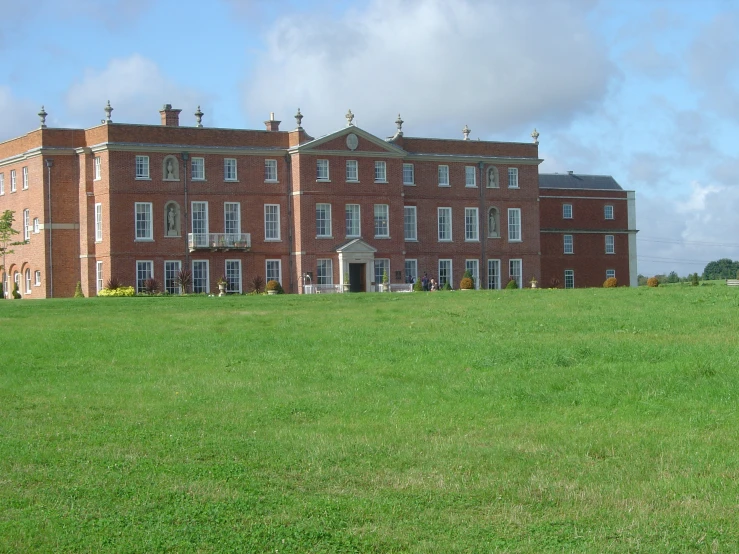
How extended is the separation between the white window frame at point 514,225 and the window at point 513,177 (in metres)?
1.63

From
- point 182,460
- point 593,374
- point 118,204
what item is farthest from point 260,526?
point 118,204

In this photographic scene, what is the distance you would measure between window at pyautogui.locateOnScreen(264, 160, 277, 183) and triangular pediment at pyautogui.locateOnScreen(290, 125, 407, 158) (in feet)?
4.77

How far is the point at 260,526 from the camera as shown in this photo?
10055 mm

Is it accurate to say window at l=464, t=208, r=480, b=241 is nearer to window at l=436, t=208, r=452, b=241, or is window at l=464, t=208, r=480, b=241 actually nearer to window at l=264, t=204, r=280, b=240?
window at l=436, t=208, r=452, b=241

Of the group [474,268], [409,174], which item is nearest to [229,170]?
[409,174]

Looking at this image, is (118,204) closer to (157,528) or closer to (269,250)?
(269,250)

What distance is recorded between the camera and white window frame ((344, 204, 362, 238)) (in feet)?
211

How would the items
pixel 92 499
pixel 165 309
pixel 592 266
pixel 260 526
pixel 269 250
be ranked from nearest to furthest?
pixel 260 526 → pixel 92 499 → pixel 165 309 → pixel 269 250 → pixel 592 266

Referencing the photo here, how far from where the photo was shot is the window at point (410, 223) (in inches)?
2675

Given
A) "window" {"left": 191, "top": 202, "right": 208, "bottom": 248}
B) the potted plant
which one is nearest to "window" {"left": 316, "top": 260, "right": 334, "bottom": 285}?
the potted plant

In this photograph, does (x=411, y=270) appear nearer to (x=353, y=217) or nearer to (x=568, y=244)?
(x=353, y=217)

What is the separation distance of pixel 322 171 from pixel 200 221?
315 inches

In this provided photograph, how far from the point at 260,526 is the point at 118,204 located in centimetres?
5107

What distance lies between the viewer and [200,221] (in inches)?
2415
